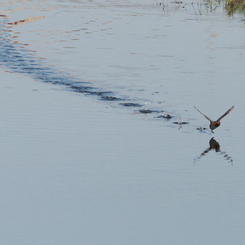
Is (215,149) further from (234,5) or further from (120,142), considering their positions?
(234,5)

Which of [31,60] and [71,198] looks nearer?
[71,198]

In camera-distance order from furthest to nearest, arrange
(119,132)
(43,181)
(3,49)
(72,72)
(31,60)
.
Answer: (3,49) < (31,60) < (72,72) < (119,132) < (43,181)

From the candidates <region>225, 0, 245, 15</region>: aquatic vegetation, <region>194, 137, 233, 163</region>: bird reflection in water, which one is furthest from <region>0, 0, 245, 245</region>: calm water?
<region>225, 0, 245, 15</region>: aquatic vegetation

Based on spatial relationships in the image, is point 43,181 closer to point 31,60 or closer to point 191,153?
point 191,153

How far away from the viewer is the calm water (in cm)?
805

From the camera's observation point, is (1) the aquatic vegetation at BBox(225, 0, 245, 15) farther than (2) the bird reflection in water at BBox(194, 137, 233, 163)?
Yes

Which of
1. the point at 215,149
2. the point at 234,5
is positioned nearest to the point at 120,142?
the point at 215,149

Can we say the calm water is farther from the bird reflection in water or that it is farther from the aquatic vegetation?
the aquatic vegetation

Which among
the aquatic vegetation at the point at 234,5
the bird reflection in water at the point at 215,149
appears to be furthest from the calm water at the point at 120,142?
the aquatic vegetation at the point at 234,5

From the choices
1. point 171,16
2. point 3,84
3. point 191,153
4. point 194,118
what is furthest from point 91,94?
point 171,16

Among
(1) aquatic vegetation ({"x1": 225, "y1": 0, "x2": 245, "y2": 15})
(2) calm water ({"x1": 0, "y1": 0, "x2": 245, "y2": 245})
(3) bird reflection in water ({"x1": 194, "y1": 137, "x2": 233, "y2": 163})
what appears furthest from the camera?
(1) aquatic vegetation ({"x1": 225, "y1": 0, "x2": 245, "y2": 15})

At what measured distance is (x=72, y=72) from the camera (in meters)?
18.0

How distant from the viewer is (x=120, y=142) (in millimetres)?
11188

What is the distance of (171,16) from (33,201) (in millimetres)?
21680
